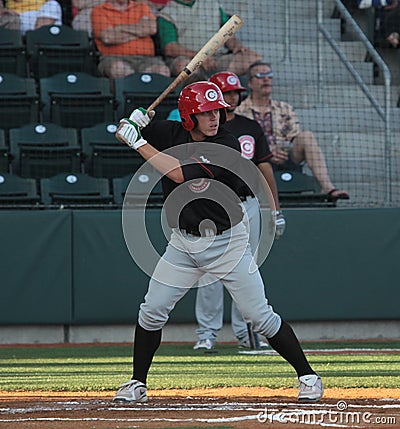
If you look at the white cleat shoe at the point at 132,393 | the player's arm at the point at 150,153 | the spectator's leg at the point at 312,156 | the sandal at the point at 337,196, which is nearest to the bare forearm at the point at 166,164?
the player's arm at the point at 150,153

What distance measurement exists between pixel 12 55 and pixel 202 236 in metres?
6.42

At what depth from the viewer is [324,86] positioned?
39.9 feet

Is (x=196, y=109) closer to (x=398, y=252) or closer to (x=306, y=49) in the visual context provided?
(x=398, y=252)

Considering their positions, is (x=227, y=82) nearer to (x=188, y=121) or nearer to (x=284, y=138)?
Result: (x=188, y=121)

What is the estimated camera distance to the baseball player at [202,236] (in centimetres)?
512

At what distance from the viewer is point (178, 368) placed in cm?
703

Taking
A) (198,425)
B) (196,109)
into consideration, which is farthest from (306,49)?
(198,425)

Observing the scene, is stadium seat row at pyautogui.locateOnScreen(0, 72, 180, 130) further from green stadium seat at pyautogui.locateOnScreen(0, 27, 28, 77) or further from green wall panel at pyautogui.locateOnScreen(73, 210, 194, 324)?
green wall panel at pyautogui.locateOnScreen(73, 210, 194, 324)

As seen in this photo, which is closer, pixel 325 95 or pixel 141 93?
pixel 141 93

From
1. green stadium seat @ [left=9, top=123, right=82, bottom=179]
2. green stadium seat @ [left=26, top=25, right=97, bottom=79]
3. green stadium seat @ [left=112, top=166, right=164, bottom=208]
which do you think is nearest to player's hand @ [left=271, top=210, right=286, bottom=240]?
green stadium seat @ [left=112, top=166, right=164, bottom=208]

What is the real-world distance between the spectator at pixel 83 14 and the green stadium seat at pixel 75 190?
2438 millimetres

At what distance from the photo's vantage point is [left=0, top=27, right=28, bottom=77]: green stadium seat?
10953mm

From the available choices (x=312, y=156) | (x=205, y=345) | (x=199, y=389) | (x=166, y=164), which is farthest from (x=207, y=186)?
(x=312, y=156)

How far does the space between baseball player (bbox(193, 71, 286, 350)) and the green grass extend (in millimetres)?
189
